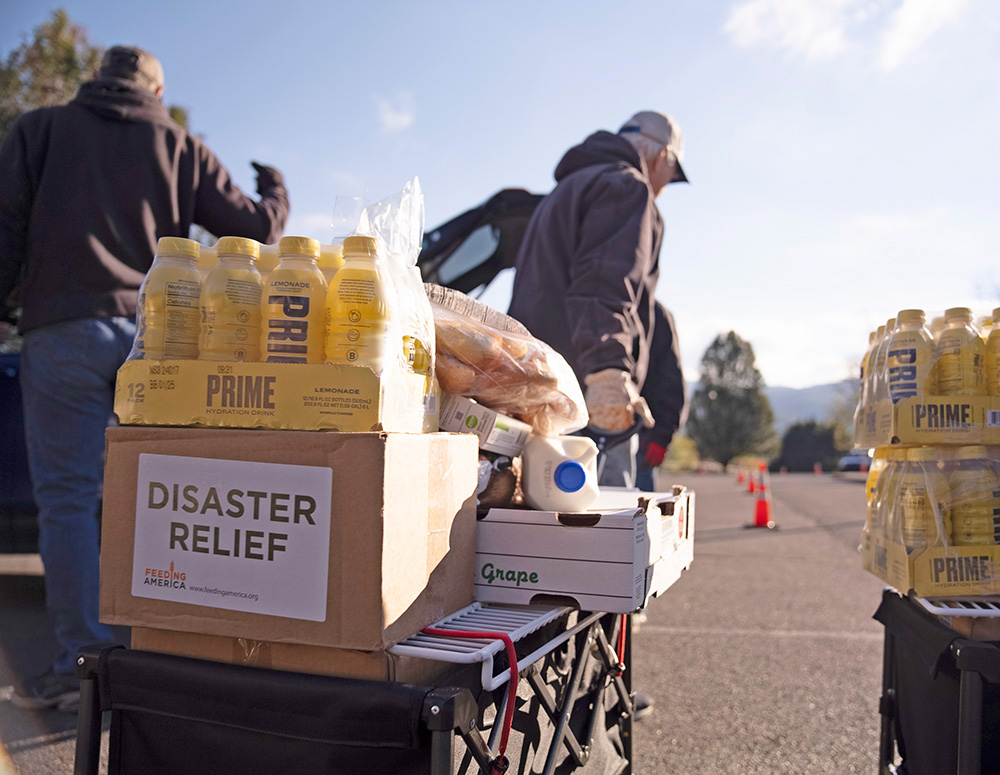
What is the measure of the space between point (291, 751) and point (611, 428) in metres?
1.66

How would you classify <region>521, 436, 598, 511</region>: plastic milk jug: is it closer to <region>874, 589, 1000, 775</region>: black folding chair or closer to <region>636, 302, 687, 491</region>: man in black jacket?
<region>874, 589, 1000, 775</region>: black folding chair

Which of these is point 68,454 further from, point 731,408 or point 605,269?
point 731,408

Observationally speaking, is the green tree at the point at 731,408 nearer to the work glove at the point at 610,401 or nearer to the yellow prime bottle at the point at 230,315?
the work glove at the point at 610,401

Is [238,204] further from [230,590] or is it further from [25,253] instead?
[230,590]

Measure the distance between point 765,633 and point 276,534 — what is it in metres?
3.96

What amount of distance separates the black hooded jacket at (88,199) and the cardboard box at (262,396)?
5.64ft

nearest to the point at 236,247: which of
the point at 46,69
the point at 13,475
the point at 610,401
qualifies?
the point at 610,401

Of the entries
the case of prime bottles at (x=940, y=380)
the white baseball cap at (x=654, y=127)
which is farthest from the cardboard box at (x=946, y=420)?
the white baseball cap at (x=654, y=127)

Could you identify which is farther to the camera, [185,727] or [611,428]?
[611,428]

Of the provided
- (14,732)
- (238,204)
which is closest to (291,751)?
(14,732)

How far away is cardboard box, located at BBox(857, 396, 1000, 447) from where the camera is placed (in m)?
1.80

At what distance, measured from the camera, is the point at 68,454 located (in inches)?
109

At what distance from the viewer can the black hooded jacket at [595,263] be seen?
2.76 meters

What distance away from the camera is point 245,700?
118 cm
